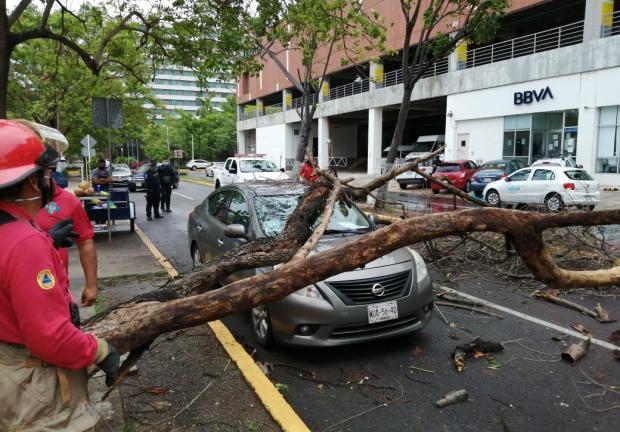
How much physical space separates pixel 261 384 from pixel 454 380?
1564mm

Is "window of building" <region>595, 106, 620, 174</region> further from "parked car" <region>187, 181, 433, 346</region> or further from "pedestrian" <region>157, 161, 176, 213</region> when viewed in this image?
"parked car" <region>187, 181, 433, 346</region>

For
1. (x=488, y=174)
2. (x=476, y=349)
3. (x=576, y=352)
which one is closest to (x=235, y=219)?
(x=476, y=349)

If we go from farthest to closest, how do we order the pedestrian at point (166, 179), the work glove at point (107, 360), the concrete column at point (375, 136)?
the concrete column at point (375, 136) → the pedestrian at point (166, 179) → the work glove at point (107, 360)

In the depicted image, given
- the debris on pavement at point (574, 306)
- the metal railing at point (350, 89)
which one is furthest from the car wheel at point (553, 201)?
the metal railing at point (350, 89)

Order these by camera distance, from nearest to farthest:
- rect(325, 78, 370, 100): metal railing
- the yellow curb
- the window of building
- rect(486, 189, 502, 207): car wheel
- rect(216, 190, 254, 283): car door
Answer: the yellow curb → rect(216, 190, 254, 283): car door → rect(486, 189, 502, 207): car wheel → the window of building → rect(325, 78, 370, 100): metal railing

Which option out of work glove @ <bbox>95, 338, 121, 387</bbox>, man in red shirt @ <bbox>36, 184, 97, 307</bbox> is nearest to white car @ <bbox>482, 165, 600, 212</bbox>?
man in red shirt @ <bbox>36, 184, 97, 307</bbox>

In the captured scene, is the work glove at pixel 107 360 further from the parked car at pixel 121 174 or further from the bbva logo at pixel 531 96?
the parked car at pixel 121 174

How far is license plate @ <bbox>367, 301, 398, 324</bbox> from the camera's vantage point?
4.22m

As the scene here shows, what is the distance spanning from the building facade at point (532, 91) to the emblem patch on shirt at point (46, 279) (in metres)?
20.0

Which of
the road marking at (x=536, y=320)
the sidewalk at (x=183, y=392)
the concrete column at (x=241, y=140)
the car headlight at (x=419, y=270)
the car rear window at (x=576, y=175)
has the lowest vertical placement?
the sidewalk at (x=183, y=392)

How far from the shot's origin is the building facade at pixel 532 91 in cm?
2141

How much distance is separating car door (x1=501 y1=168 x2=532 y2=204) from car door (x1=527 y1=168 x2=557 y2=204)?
227mm

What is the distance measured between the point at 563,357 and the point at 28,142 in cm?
447

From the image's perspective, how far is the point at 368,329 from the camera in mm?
4289
